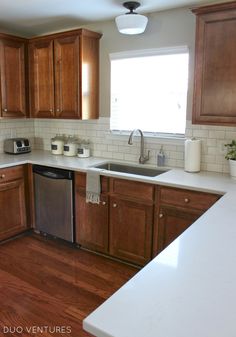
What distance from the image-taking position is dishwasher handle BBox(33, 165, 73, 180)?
120 inches

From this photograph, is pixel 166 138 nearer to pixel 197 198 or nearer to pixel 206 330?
pixel 197 198

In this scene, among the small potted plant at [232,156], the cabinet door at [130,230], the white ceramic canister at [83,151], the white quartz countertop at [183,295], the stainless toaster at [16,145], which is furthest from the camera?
the stainless toaster at [16,145]

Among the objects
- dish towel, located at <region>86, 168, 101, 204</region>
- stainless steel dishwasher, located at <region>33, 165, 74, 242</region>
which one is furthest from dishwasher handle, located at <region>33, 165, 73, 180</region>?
dish towel, located at <region>86, 168, 101, 204</region>

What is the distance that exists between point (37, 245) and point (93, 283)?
3.17 ft

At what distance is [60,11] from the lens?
2918mm

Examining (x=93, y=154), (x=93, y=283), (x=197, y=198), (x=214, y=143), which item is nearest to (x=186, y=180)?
(x=197, y=198)

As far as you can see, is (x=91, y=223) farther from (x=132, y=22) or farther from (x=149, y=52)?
(x=132, y=22)

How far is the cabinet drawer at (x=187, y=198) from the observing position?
2.31 m

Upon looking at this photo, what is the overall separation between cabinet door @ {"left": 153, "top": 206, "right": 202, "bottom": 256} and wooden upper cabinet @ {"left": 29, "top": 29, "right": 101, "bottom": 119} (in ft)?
4.62

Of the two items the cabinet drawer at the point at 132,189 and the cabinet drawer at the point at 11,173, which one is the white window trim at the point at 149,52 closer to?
the cabinet drawer at the point at 132,189

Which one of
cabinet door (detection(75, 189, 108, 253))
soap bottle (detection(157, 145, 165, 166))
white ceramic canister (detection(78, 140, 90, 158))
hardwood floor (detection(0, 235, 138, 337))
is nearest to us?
hardwood floor (detection(0, 235, 138, 337))

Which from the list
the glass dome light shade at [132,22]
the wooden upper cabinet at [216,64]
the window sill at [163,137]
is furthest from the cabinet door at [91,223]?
the glass dome light shade at [132,22]

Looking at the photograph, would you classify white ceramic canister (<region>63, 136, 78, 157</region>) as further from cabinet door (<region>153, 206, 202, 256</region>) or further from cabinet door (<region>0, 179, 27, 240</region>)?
cabinet door (<region>153, 206, 202, 256</region>)

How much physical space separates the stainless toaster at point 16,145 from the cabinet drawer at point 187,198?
1.99 meters
